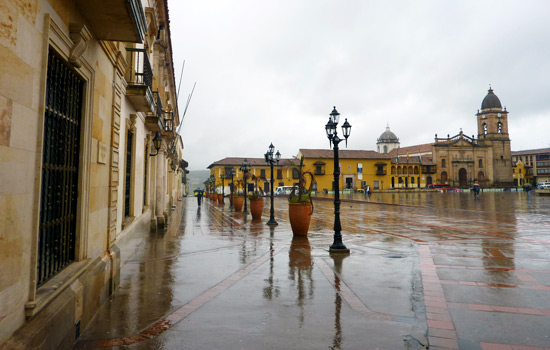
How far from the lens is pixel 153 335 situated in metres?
3.43

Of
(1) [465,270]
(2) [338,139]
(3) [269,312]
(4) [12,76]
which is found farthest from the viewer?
(2) [338,139]

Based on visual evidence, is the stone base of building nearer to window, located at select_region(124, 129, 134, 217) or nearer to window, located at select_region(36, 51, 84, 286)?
window, located at select_region(36, 51, 84, 286)

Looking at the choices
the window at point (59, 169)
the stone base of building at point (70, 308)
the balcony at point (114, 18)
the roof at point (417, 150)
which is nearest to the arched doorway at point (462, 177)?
the roof at point (417, 150)

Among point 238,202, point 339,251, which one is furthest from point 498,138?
point 339,251

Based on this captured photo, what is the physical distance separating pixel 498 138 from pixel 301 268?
87.8 metres

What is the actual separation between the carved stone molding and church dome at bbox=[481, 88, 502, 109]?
90945 mm

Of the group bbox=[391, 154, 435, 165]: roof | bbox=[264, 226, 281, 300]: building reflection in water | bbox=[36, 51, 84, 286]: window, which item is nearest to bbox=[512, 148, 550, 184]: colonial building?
bbox=[391, 154, 435, 165]: roof

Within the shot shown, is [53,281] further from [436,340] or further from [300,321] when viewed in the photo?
[436,340]

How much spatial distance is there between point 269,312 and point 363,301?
1268 millimetres

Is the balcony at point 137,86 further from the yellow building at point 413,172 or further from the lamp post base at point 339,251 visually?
the yellow building at point 413,172

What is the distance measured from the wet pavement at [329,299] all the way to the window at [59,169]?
0.89 meters

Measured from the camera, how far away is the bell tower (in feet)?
254

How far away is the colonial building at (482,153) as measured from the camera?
7431 cm

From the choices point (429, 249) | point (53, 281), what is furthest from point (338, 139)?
point (53, 281)
